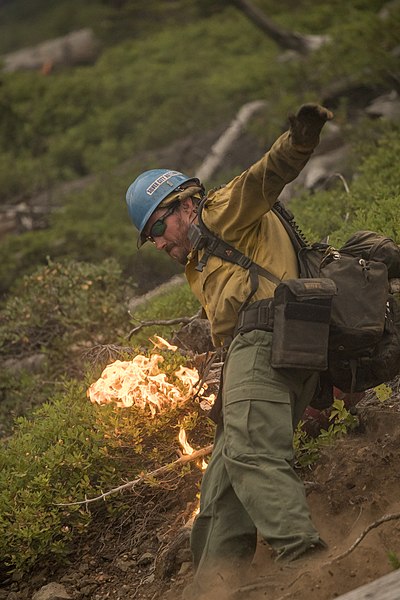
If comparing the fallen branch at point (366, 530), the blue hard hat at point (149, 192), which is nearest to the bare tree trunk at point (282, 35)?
the blue hard hat at point (149, 192)

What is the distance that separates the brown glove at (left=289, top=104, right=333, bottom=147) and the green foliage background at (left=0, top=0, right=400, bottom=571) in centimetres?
199

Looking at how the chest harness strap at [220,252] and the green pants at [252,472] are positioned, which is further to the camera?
the chest harness strap at [220,252]

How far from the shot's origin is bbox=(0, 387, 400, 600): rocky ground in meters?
4.47

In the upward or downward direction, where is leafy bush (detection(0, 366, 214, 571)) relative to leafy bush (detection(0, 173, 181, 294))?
upward

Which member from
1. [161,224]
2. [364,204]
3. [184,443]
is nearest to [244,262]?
[161,224]

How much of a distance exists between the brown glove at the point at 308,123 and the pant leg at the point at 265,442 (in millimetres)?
1042

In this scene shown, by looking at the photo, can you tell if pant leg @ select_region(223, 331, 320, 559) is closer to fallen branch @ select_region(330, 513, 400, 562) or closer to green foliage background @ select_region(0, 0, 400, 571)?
fallen branch @ select_region(330, 513, 400, 562)

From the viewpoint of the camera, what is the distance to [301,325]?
4.82 meters

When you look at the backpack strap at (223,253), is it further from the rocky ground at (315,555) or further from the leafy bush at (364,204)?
the leafy bush at (364,204)

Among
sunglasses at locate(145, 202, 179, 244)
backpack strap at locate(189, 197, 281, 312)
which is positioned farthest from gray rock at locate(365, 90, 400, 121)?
backpack strap at locate(189, 197, 281, 312)

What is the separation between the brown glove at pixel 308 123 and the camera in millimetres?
4395

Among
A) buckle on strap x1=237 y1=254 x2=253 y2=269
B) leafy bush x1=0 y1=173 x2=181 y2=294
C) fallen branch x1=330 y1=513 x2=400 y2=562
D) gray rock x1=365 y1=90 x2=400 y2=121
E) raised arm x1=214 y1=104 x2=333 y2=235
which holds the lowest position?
leafy bush x1=0 y1=173 x2=181 y2=294

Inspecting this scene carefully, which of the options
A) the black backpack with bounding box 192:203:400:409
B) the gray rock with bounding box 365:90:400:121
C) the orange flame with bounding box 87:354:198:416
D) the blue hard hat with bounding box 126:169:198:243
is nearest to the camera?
the black backpack with bounding box 192:203:400:409

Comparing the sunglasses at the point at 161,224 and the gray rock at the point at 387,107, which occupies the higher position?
the sunglasses at the point at 161,224
